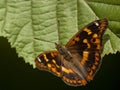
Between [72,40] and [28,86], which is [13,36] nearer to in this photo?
[72,40]

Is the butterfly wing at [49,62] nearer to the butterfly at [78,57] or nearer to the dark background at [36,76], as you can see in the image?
the butterfly at [78,57]

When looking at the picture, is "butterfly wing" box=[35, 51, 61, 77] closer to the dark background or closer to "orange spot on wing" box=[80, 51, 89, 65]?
"orange spot on wing" box=[80, 51, 89, 65]

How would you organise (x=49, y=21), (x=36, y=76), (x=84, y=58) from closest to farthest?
1. (x=49, y=21)
2. (x=84, y=58)
3. (x=36, y=76)

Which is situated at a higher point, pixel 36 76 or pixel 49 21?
pixel 49 21

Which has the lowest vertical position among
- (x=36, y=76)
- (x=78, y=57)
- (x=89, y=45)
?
(x=36, y=76)

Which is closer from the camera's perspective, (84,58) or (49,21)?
(49,21)

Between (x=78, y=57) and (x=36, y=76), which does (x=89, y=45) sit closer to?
(x=78, y=57)

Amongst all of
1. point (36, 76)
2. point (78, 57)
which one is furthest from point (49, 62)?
point (36, 76)
